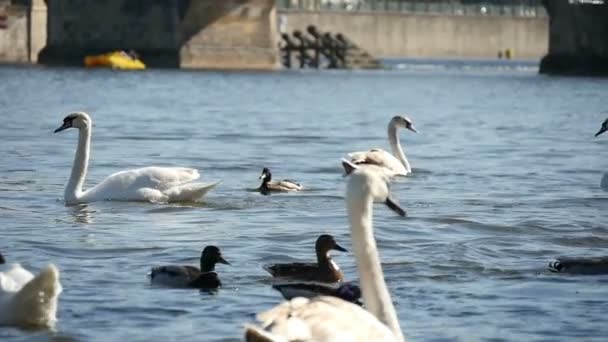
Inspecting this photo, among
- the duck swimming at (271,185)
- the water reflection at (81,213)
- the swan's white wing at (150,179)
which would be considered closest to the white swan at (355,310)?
the water reflection at (81,213)

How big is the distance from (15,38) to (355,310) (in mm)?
79086

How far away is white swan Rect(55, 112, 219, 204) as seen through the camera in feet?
61.8

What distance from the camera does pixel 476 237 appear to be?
667 inches

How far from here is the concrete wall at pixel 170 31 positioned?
276 feet

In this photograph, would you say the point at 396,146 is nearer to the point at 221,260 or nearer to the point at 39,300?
the point at 221,260

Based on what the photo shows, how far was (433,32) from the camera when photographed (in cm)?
11956

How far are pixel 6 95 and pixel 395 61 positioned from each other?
7403 centimetres

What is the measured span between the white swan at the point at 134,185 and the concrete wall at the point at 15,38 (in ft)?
224

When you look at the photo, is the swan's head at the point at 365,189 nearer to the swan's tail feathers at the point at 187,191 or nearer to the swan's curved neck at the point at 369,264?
the swan's curved neck at the point at 369,264

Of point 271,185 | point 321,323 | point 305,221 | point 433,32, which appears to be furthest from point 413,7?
point 321,323

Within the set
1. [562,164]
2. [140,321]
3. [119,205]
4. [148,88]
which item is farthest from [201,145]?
[148,88]

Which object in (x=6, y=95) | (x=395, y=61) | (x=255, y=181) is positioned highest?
(x=255, y=181)

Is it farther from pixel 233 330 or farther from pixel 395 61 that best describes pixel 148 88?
pixel 395 61

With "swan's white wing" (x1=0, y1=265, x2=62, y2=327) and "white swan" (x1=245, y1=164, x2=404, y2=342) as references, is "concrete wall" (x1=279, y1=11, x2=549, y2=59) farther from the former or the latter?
"white swan" (x1=245, y1=164, x2=404, y2=342)
